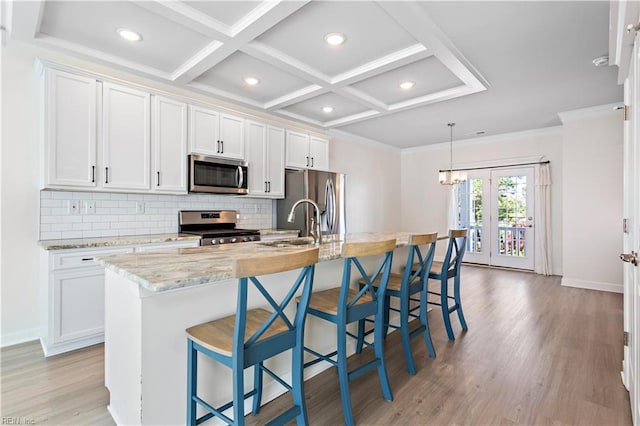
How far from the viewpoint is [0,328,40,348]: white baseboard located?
8.91 feet

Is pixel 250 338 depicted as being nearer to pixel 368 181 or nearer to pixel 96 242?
pixel 96 242

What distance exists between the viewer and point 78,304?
2.65 m

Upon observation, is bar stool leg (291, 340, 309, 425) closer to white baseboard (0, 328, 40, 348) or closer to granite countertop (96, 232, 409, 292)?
granite countertop (96, 232, 409, 292)

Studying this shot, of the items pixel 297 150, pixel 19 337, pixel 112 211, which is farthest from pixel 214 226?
pixel 19 337

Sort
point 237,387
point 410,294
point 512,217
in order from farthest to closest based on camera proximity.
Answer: point 512,217 < point 410,294 < point 237,387

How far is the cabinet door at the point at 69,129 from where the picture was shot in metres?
2.69

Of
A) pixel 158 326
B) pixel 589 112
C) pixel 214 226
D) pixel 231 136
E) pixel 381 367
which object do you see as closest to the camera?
pixel 158 326

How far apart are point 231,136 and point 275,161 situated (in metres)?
0.73

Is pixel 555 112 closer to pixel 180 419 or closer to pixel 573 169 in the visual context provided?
pixel 573 169

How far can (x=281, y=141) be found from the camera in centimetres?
455

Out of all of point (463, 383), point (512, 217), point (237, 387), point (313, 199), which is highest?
point (313, 199)

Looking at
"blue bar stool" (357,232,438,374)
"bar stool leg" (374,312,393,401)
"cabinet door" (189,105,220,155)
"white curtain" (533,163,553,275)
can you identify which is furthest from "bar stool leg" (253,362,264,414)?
"white curtain" (533,163,553,275)

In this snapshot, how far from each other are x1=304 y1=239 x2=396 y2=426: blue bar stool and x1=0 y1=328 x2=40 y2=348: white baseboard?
265 centimetres

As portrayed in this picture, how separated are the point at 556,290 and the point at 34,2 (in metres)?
6.45
